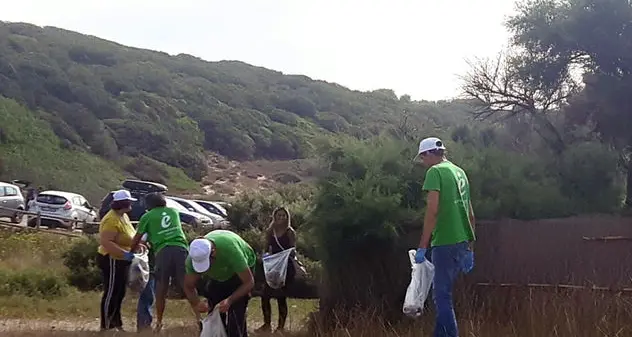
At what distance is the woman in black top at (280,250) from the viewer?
1209 cm

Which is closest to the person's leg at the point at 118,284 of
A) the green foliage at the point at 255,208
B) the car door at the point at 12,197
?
the green foliage at the point at 255,208

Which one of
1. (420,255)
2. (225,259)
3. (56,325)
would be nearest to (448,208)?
(420,255)

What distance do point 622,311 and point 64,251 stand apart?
43.6 feet

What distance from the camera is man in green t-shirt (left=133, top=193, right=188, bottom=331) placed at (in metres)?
10.9

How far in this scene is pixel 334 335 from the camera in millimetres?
9789

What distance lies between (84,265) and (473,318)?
408 inches

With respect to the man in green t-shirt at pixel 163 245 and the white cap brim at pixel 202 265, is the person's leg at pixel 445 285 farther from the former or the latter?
the man in green t-shirt at pixel 163 245

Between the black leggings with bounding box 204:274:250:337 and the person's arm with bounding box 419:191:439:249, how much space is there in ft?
5.37

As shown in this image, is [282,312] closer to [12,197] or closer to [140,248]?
[140,248]

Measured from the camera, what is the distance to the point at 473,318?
9.68 m

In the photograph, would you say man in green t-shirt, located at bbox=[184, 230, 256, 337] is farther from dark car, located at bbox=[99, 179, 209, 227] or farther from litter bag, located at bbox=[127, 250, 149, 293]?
dark car, located at bbox=[99, 179, 209, 227]

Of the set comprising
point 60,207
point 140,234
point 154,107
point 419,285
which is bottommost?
point 60,207

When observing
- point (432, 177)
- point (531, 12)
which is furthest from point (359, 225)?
point (531, 12)

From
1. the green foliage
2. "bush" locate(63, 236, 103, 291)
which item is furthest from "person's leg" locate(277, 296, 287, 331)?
the green foliage
